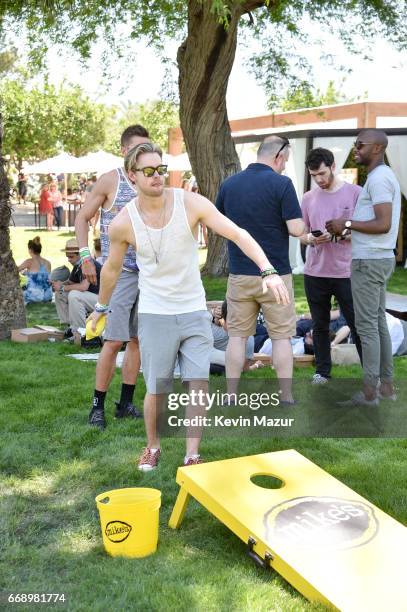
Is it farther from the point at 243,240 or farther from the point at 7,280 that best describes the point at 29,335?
the point at 243,240

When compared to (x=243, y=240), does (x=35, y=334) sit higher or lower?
lower

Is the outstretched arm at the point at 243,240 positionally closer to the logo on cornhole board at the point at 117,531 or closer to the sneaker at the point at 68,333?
the logo on cornhole board at the point at 117,531

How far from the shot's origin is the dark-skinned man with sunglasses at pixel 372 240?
18.6 ft

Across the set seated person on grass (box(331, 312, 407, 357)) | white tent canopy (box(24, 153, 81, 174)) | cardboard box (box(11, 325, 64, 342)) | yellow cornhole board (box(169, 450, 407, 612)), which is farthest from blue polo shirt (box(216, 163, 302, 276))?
white tent canopy (box(24, 153, 81, 174))

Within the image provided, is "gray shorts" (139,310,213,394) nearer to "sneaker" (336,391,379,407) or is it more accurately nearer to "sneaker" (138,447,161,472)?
"sneaker" (138,447,161,472)

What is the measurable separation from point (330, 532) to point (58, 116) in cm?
4607

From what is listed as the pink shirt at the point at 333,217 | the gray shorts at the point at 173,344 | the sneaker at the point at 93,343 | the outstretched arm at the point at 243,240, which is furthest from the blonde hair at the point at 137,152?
the sneaker at the point at 93,343

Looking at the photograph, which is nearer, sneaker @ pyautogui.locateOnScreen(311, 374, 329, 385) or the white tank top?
the white tank top

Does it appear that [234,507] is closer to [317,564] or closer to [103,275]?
[317,564]

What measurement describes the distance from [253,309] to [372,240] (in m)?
1.00

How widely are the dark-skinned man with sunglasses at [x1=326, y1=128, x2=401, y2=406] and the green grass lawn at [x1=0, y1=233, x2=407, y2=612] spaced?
0.85 m

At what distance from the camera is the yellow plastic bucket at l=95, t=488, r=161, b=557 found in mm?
3434

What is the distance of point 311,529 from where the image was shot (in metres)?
3.31

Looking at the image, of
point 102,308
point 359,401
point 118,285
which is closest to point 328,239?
point 359,401
